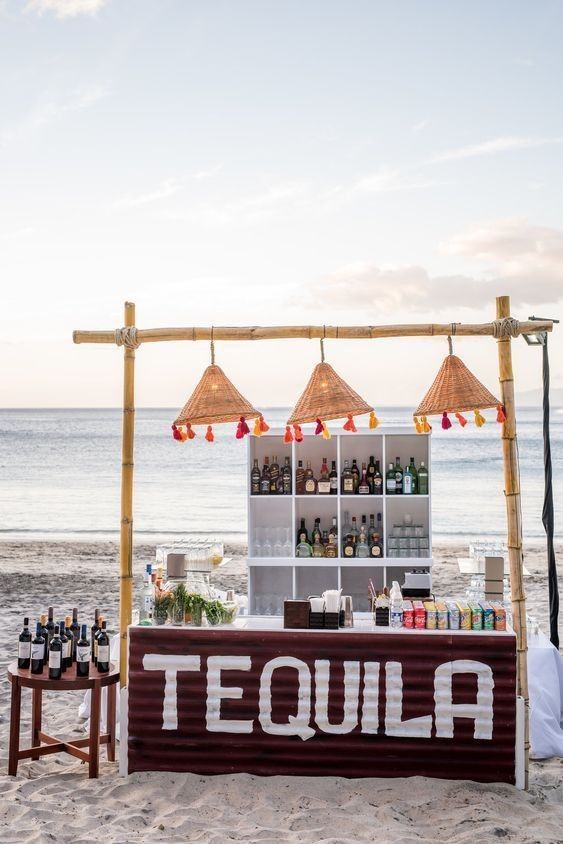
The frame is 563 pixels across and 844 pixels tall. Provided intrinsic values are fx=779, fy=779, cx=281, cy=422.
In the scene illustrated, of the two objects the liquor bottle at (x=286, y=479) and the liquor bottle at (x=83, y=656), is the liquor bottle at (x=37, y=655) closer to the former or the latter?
the liquor bottle at (x=83, y=656)

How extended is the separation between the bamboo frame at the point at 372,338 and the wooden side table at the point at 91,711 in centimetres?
20

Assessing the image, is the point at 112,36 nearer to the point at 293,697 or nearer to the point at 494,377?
the point at 293,697

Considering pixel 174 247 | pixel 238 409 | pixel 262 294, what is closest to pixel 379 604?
pixel 238 409

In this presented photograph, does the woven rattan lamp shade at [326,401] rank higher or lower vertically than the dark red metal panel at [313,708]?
higher

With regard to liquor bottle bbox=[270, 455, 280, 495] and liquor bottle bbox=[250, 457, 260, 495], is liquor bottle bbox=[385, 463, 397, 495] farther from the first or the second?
liquor bottle bbox=[250, 457, 260, 495]

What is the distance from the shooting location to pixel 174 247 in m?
22.1

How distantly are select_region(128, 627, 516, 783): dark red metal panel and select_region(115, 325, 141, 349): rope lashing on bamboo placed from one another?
1.66 meters

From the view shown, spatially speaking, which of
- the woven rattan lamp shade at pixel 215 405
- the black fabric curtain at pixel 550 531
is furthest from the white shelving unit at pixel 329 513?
the woven rattan lamp shade at pixel 215 405

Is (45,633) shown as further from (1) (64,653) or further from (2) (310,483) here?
(2) (310,483)

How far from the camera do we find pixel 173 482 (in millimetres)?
33500

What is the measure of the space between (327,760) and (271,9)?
845 cm

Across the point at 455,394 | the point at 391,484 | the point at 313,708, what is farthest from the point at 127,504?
the point at 391,484

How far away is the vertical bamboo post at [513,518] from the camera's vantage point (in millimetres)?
4270

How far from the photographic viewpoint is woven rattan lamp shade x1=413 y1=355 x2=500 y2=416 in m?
4.27
